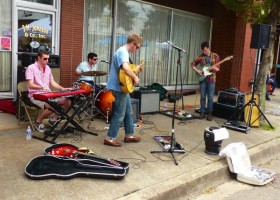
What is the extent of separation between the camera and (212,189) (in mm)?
4316

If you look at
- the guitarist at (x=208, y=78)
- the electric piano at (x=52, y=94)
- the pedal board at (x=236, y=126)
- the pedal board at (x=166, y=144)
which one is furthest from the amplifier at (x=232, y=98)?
the electric piano at (x=52, y=94)

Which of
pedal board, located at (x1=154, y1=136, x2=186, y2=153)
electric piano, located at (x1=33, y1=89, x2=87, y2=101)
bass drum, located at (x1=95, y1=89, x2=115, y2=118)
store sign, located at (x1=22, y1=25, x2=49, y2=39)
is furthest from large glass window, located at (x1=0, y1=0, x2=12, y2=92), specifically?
pedal board, located at (x1=154, y1=136, x2=186, y2=153)

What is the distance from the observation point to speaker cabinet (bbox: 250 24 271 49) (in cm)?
641

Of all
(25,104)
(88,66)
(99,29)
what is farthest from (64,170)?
(99,29)

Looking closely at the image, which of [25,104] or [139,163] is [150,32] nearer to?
[25,104]

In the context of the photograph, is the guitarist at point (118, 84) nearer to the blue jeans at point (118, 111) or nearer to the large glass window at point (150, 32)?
the blue jeans at point (118, 111)

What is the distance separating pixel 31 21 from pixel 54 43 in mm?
671

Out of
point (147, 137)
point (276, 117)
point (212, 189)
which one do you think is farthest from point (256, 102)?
point (212, 189)

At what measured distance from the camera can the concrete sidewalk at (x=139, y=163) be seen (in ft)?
11.2

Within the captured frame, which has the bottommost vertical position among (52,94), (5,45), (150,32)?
(52,94)

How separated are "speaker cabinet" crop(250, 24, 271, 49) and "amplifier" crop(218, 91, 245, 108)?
4.26ft

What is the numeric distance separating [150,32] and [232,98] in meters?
3.51

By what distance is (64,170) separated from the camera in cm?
371

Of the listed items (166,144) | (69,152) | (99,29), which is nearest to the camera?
(69,152)
